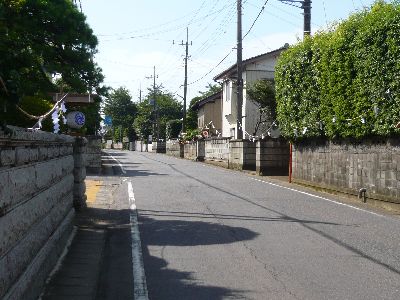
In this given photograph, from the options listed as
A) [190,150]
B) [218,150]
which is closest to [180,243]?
[218,150]

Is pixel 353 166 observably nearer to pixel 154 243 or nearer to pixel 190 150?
pixel 154 243

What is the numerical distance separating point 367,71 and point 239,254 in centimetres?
848

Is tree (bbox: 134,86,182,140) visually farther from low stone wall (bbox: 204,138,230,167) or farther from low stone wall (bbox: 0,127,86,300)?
low stone wall (bbox: 0,127,86,300)

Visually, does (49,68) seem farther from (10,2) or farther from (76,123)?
(10,2)

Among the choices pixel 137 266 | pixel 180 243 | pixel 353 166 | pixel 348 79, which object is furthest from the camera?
pixel 353 166

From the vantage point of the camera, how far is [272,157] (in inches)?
1054

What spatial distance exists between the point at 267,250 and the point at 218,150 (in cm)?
3143

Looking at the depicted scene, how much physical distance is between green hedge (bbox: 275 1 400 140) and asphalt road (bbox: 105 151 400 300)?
2679 millimetres

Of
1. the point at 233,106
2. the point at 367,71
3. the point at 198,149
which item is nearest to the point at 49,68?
the point at 367,71

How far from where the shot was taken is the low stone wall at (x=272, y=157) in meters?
26.7

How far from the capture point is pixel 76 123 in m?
13.7

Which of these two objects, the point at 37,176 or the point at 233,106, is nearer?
the point at 37,176

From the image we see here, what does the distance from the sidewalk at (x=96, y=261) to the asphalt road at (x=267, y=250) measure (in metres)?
0.35

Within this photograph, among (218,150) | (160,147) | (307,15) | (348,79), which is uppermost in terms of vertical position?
(307,15)
